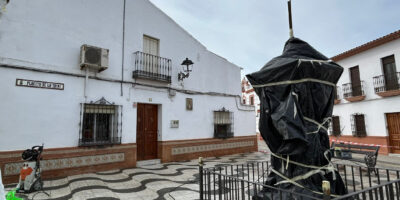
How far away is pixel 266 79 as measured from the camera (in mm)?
2672

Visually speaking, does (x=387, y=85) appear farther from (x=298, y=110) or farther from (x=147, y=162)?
(x=147, y=162)

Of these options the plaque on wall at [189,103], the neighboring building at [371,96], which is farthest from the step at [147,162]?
the neighboring building at [371,96]

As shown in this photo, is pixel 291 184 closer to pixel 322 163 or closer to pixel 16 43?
pixel 322 163

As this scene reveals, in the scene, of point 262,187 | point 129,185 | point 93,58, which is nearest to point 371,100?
point 262,187

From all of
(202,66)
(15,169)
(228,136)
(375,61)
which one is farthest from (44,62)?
(375,61)

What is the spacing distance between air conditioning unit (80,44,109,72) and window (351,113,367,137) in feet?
41.9

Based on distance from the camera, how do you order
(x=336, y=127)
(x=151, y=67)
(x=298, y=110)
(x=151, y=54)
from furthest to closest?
(x=336, y=127)
(x=151, y=54)
(x=151, y=67)
(x=298, y=110)

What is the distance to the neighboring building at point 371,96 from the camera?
1003 centimetres

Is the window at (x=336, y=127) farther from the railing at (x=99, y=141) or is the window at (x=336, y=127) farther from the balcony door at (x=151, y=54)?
the railing at (x=99, y=141)

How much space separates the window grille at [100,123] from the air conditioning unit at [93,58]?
0.99 m

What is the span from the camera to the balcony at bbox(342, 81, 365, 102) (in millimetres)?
11487

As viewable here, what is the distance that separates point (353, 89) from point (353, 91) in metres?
0.12

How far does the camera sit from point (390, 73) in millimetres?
10250

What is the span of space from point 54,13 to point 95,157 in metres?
4.04
